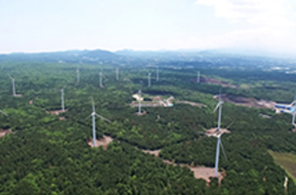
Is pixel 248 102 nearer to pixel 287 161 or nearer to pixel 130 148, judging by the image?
pixel 287 161

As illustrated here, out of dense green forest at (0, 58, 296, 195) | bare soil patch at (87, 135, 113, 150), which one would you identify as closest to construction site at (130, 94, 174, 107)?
dense green forest at (0, 58, 296, 195)

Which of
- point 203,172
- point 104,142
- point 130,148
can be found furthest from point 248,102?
point 130,148

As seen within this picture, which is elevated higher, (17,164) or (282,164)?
(17,164)

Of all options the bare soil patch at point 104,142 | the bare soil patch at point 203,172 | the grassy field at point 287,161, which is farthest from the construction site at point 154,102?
the bare soil patch at point 203,172

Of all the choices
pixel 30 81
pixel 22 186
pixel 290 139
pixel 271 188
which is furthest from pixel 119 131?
pixel 30 81

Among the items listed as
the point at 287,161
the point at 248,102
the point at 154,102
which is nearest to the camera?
the point at 287,161

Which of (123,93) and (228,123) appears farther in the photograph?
(123,93)

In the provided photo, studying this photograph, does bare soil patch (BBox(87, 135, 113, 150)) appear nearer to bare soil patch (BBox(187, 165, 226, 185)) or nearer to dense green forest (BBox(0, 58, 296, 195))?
dense green forest (BBox(0, 58, 296, 195))

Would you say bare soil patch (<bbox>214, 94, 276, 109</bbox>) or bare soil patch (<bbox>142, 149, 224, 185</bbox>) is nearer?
bare soil patch (<bbox>142, 149, 224, 185</bbox>)

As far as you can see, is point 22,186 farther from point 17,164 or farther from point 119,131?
point 119,131
